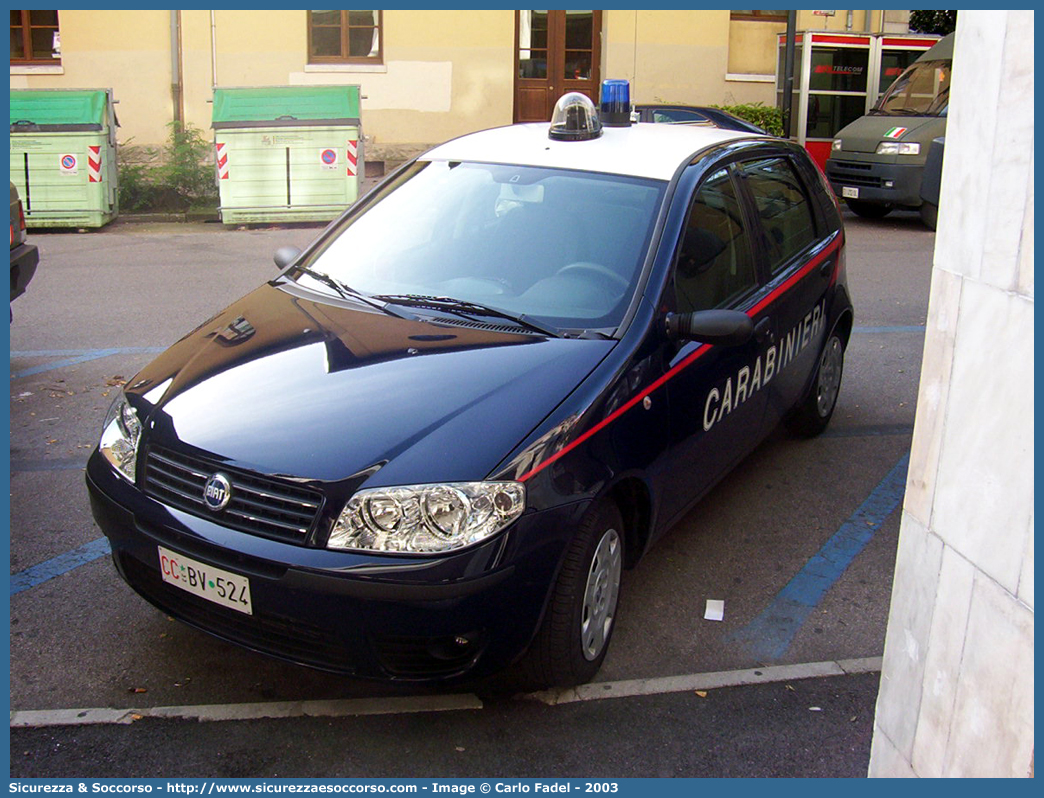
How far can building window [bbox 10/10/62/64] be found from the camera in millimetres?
17594

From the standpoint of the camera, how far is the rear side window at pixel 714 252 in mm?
4012

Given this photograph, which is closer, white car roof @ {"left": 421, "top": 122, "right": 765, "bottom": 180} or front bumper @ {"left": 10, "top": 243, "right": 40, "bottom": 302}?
white car roof @ {"left": 421, "top": 122, "right": 765, "bottom": 180}

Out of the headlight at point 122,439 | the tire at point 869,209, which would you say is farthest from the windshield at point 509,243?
the tire at point 869,209

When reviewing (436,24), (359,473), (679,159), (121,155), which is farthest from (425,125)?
(359,473)

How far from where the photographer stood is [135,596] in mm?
3961

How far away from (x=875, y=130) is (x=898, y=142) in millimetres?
488

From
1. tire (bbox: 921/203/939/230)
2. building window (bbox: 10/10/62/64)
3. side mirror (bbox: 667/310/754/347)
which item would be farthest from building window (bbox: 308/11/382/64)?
side mirror (bbox: 667/310/754/347)

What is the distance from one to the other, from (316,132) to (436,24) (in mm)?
5855

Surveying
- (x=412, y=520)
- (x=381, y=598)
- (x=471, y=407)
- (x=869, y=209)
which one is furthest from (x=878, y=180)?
(x=381, y=598)

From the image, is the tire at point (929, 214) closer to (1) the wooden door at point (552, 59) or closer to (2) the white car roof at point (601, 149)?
(1) the wooden door at point (552, 59)

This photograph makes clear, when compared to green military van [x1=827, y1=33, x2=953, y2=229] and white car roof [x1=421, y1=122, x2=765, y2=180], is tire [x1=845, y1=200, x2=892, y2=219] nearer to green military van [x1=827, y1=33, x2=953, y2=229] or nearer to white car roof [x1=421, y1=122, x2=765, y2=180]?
green military van [x1=827, y1=33, x2=953, y2=229]

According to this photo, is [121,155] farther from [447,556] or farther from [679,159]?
[447,556]

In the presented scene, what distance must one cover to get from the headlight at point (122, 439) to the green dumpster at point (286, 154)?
32.6 feet

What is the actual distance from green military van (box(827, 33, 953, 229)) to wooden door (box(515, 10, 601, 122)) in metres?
6.09
